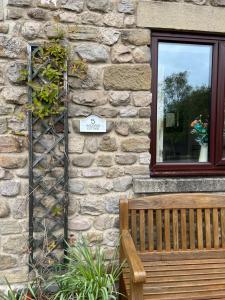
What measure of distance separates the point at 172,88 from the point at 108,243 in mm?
1674

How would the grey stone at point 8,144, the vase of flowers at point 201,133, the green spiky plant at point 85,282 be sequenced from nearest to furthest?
the green spiky plant at point 85,282, the grey stone at point 8,144, the vase of flowers at point 201,133

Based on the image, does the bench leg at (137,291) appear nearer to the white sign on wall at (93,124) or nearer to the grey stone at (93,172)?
the grey stone at (93,172)

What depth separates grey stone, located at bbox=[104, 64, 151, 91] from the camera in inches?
123

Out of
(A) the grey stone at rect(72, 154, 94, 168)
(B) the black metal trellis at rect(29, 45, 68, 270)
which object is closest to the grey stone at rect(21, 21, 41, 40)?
(B) the black metal trellis at rect(29, 45, 68, 270)

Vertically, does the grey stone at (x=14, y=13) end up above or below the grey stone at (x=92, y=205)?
above

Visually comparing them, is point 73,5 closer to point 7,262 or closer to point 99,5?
point 99,5

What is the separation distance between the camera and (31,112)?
9.61 ft

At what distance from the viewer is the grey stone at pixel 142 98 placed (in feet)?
10.5

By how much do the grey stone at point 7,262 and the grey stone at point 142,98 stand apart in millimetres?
1854

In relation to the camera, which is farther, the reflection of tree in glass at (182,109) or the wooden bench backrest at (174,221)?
the reflection of tree in glass at (182,109)

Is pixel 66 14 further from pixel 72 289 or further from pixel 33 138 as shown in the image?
pixel 72 289

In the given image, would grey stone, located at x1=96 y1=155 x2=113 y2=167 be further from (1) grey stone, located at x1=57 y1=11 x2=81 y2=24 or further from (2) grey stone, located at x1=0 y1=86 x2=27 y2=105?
(1) grey stone, located at x1=57 y1=11 x2=81 y2=24

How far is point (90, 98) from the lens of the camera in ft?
10.2

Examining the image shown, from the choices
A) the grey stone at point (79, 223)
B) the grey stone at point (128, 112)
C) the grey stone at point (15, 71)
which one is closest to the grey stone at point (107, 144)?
the grey stone at point (128, 112)
